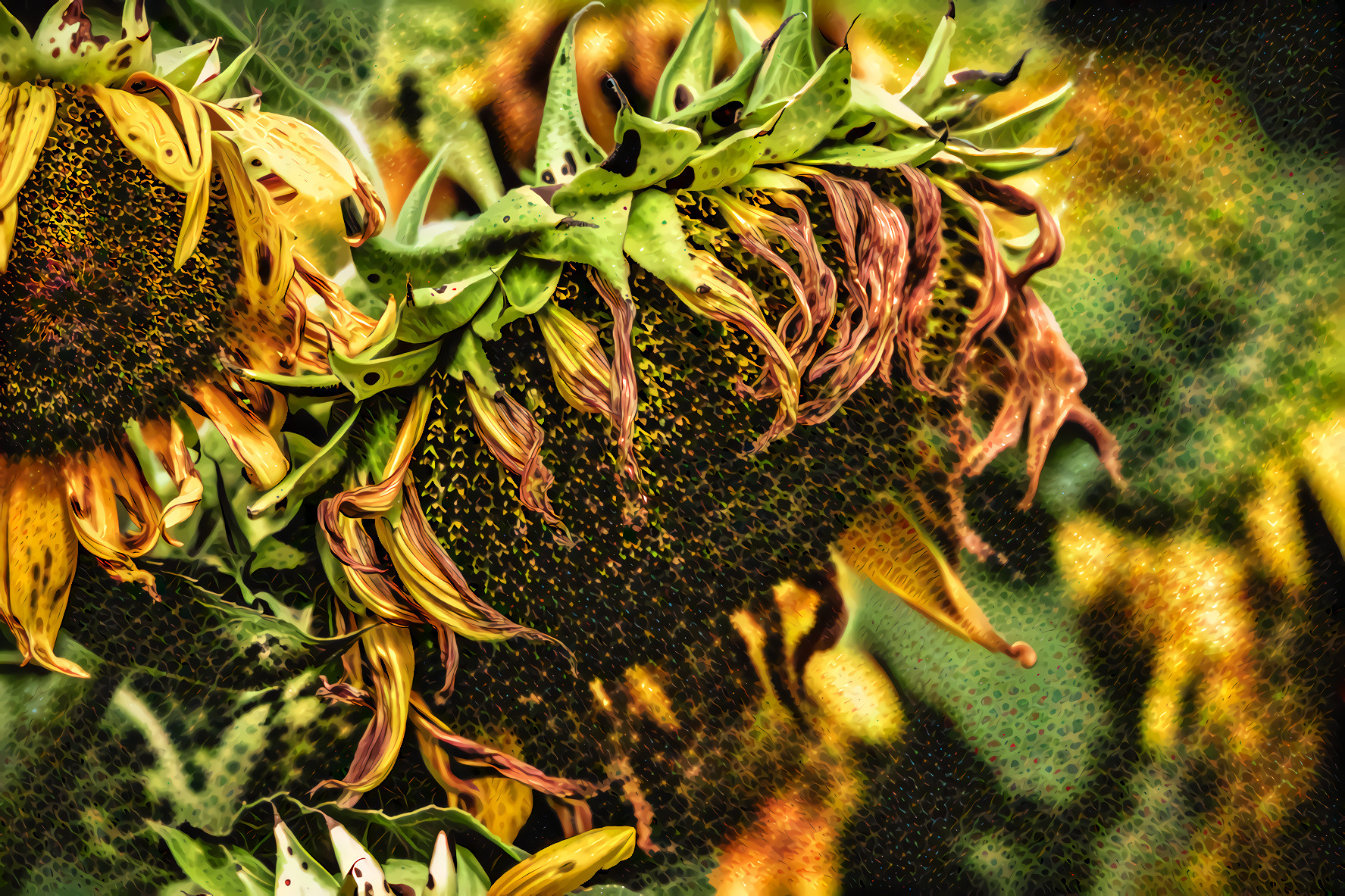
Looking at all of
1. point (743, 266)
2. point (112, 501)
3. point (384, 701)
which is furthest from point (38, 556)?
point (743, 266)

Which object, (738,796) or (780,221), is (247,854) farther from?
(780,221)

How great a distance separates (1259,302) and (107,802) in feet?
3.62

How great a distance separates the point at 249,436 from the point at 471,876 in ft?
1.42

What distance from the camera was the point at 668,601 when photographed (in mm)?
690

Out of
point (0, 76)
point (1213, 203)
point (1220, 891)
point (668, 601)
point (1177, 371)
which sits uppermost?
point (0, 76)

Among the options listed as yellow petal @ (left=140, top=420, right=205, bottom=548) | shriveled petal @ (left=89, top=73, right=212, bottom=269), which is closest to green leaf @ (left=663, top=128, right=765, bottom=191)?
shriveled petal @ (left=89, top=73, right=212, bottom=269)

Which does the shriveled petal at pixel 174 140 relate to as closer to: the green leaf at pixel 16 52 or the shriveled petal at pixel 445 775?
the green leaf at pixel 16 52

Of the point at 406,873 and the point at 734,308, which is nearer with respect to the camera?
the point at 734,308

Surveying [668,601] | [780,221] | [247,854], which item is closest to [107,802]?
[247,854]

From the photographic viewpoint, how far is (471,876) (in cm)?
74

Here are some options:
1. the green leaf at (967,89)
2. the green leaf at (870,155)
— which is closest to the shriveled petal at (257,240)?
the green leaf at (870,155)

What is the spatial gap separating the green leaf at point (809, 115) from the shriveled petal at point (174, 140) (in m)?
0.44

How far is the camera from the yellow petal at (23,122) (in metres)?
0.67

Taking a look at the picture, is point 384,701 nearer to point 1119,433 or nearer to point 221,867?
point 221,867
